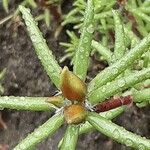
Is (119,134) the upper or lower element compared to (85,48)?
lower

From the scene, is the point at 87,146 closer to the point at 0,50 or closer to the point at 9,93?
the point at 9,93

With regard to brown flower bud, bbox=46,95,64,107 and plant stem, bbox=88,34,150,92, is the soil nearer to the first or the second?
plant stem, bbox=88,34,150,92

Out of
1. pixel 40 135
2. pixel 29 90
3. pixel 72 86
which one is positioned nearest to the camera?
pixel 72 86

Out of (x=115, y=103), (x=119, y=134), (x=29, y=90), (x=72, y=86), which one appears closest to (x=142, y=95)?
(x=115, y=103)

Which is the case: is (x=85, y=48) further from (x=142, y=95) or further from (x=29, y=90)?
(x=29, y=90)

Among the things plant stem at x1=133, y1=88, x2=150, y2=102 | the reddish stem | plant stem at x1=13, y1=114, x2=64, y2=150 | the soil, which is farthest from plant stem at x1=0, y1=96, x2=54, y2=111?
the soil

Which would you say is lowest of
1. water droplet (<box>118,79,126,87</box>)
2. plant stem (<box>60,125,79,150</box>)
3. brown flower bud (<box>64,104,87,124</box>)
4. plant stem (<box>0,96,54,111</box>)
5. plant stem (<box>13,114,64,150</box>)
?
plant stem (<box>60,125,79,150</box>)
